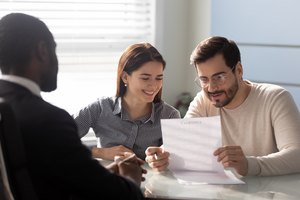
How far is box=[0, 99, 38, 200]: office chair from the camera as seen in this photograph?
154 cm

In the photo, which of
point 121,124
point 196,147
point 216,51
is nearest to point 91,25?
point 121,124

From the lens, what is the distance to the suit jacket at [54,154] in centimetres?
156

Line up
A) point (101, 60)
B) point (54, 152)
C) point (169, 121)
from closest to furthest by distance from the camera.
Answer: point (54, 152)
point (169, 121)
point (101, 60)

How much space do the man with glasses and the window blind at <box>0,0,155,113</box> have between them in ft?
4.27

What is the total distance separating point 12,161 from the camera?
1.58m

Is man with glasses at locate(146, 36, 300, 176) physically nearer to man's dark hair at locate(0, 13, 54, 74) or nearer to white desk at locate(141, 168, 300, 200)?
white desk at locate(141, 168, 300, 200)

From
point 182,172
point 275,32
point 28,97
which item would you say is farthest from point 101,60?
point 28,97

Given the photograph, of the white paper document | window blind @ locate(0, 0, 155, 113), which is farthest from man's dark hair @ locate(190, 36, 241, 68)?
window blind @ locate(0, 0, 155, 113)

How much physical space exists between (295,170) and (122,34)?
195 centimetres

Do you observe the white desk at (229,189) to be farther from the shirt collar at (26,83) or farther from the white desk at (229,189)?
the shirt collar at (26,83)

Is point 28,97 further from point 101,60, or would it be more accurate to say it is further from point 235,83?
point 101,60

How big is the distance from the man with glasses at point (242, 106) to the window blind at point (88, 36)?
1301 mm

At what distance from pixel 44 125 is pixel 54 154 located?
0.27ft

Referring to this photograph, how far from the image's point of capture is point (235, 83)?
2609 mm
